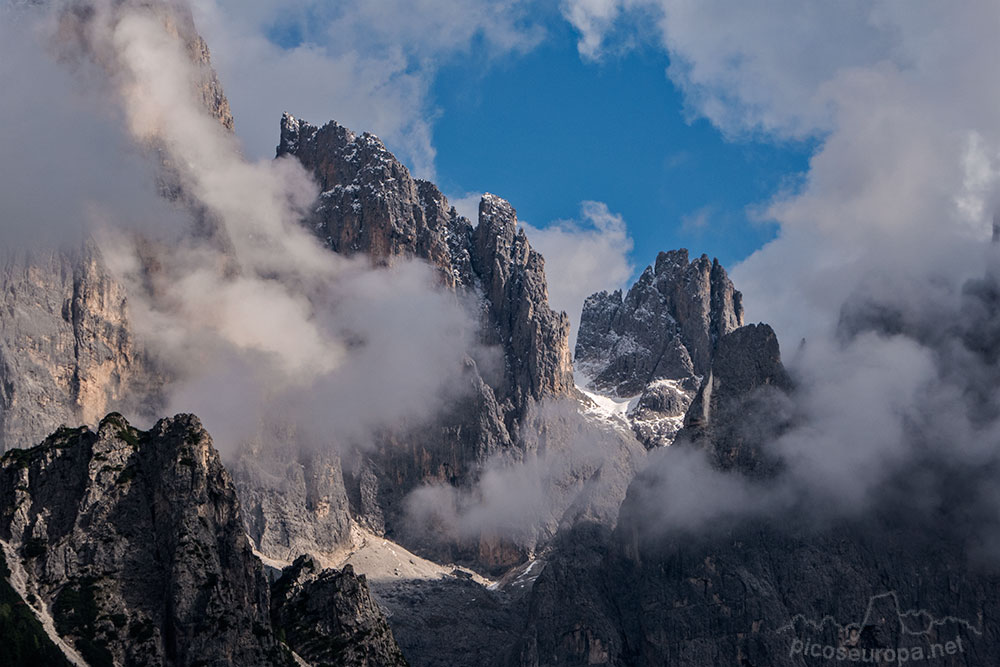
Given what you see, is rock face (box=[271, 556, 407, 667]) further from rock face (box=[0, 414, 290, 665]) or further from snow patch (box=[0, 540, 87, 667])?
snow patch (box=[0, 540, 87, 667])

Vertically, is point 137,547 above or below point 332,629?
below

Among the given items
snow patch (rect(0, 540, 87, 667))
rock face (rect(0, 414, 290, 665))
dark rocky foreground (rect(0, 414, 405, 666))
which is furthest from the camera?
rock face (rect(0, 414, 290, 665))

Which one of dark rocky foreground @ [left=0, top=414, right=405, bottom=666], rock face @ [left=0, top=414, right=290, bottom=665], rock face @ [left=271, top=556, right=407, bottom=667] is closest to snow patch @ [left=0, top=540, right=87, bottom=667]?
dark rocky foreground @ [left=0, top=414, right=405, bottom=666]

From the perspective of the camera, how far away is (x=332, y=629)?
192 meters

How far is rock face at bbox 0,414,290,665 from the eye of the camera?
497 ft

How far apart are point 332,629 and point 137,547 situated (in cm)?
4027

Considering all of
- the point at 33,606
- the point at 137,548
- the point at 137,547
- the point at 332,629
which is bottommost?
the point at 33,606

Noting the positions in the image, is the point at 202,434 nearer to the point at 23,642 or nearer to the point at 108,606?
the point at 108,606

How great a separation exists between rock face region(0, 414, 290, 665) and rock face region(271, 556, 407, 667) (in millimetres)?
20086

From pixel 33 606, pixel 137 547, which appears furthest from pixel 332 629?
pixel 33 606

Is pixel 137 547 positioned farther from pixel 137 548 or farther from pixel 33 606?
pixel 33 606

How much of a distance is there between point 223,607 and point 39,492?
81.9ft

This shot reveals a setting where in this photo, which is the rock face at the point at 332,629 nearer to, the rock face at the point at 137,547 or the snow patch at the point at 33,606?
the rock face at the point at 137,547

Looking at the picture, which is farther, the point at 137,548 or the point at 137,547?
the point at 137,547
